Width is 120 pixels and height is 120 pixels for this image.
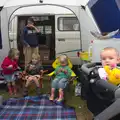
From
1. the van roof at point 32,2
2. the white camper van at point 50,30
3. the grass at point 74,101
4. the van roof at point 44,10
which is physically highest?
the van roof at point 32,2

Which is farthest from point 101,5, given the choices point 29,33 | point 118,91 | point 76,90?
point 118,91

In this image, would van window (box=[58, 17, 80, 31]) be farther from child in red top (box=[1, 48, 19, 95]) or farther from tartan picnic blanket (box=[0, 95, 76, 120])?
tartan picnic blanket (box=[0, 95, 76, 120])

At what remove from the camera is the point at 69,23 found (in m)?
9.39

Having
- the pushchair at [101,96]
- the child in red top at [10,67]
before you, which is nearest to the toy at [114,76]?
the pushchair at [101,96]

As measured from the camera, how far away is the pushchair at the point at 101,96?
2035 mm

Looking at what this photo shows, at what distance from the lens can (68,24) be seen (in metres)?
9.44

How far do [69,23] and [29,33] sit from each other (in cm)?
148

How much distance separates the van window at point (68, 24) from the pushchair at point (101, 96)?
6208 millimetres

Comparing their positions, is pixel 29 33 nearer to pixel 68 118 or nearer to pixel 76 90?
pixel 76 90

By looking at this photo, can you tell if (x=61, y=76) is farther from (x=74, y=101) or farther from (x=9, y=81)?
(x=9, y=81)

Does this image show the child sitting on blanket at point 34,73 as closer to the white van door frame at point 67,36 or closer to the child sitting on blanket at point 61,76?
the child sitting on blanket at point 61,76

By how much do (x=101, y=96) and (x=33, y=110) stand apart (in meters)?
2.92

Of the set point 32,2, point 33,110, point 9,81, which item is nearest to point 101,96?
point 33,110

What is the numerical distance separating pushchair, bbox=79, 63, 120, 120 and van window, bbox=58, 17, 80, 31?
6208 millimetres
